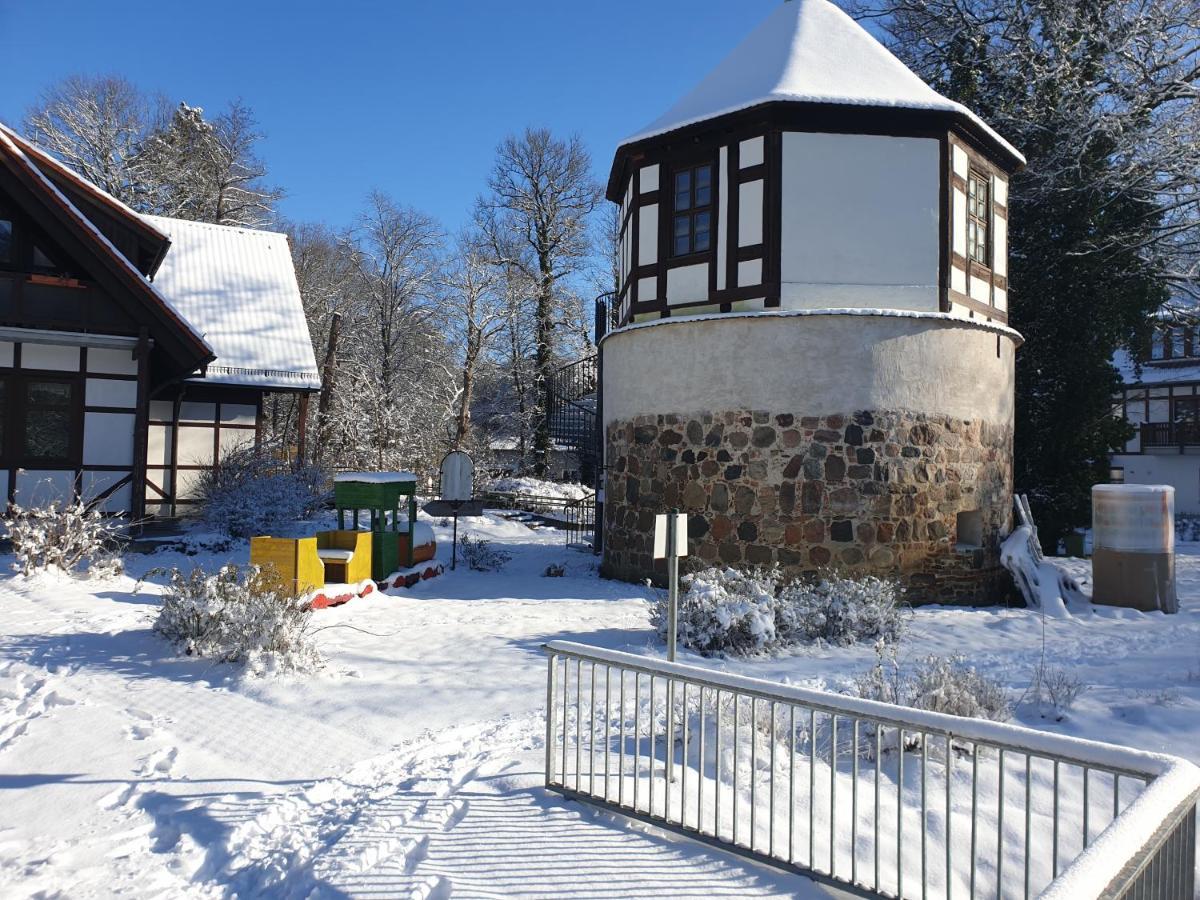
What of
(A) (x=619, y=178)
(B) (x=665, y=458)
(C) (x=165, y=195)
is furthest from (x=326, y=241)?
(B) (x=665, y=458)

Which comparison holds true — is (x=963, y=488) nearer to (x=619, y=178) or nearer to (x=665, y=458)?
(x=665, y=458)

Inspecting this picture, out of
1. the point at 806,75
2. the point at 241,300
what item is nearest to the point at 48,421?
the point at 241,300

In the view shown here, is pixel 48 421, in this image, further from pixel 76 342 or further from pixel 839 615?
pixel 839 615

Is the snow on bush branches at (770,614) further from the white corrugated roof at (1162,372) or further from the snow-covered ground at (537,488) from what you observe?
the white corrugated roof at (1162,372)

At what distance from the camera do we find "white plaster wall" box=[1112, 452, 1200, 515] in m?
34.1

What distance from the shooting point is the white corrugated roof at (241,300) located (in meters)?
18.6

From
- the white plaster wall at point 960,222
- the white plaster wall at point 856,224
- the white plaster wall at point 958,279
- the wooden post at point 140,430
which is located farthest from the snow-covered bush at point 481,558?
the white plaster wall at point 960,222

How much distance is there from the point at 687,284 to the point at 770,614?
5674 millimetres

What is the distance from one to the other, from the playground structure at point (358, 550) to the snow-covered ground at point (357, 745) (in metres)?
0.57

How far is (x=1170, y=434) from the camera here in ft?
113

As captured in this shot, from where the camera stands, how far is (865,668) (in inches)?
307

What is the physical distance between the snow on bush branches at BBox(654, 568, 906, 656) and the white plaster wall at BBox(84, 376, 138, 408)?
34.3ft

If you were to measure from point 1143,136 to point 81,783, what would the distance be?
18849 mm

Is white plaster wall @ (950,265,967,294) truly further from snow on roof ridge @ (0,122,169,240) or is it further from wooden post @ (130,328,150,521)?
snow on roof ridge @ (0,122,169,240)
